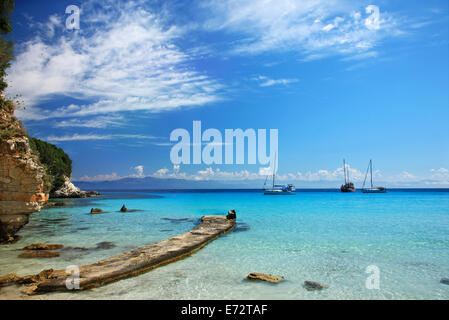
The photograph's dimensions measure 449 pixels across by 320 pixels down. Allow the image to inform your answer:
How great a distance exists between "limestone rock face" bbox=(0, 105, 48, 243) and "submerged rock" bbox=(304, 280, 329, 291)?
10.9 m

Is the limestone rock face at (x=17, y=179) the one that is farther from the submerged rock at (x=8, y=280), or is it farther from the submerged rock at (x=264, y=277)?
the submerged rock at (x=264, y=277)

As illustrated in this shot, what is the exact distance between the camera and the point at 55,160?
5572 cm

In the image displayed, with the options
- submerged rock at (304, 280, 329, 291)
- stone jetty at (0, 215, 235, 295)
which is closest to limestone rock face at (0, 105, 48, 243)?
stone jetty at (0, 215, 235, 295)

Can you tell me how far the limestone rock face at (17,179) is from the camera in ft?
32.3

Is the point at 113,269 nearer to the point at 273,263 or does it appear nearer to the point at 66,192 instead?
the point at 273,263

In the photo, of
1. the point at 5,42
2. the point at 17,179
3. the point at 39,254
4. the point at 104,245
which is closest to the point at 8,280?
the point at 39,254

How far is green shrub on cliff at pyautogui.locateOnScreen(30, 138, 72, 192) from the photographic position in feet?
162

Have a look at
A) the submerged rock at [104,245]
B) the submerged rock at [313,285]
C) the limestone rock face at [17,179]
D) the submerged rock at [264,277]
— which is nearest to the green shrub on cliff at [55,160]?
the limestone rock face at [17,179]

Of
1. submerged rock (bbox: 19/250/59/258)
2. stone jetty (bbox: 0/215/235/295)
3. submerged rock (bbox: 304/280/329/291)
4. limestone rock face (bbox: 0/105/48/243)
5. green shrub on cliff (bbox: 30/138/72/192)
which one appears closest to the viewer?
stone jetty (bbox: 0/215/235/295)

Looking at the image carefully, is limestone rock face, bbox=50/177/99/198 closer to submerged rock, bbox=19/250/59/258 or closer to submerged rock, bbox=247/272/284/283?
submerged rock, bbox=19/250/59/258

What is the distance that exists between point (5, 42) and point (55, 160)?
53.4 m

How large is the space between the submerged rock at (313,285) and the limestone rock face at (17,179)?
10895 millimetres

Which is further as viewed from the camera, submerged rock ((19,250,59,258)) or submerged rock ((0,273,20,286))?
submerged rock ((19,250,59,258))

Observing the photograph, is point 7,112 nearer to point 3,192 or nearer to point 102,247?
point 3,192
